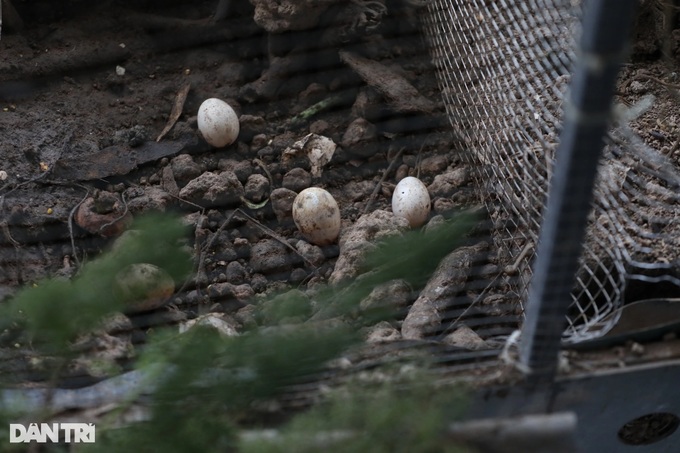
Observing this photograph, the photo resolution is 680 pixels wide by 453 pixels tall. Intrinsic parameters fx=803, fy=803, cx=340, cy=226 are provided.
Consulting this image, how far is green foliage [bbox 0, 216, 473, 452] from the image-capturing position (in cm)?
73

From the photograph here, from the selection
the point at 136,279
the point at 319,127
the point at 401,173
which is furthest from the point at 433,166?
the point at 136,279

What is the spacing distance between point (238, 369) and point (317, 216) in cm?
81

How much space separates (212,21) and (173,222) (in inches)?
52.4

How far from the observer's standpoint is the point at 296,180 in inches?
68.0

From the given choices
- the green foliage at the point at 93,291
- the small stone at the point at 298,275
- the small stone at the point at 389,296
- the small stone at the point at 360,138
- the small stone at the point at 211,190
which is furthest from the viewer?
the small stone at the point at 360,138

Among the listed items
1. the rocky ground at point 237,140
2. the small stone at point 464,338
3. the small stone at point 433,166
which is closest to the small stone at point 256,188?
the rocky ground at point 237,140

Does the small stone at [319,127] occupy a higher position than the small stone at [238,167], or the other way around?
the small stone at [319,127]

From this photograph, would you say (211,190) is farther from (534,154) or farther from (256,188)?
(534,154)

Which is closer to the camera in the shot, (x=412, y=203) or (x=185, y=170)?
(x=412, y=203)

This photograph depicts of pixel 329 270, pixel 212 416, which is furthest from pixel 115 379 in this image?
pixel 329 270

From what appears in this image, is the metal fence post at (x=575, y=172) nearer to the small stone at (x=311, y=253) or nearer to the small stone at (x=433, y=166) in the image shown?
the small stone at (x=311, y=253)

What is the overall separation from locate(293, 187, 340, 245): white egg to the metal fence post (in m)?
0.76

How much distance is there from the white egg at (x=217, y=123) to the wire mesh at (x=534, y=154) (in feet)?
1.63

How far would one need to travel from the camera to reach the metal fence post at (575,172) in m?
0.67
